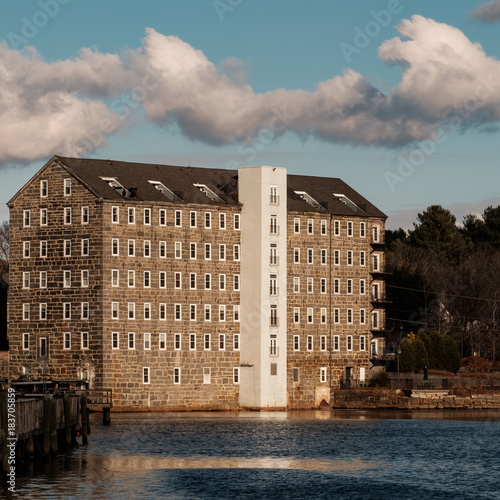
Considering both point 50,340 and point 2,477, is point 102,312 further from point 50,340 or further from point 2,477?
point 2,477

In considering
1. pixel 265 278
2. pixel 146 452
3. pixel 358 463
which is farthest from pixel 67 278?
pixel 358 463

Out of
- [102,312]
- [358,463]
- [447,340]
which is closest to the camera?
[358,463]

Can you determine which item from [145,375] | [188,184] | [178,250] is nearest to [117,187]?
[178,250]

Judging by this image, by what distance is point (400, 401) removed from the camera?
152750 mm

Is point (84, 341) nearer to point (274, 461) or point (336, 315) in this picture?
point (336, 315)

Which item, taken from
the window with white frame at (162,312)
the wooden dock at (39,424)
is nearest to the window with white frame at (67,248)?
the window with white frame at (162,312)

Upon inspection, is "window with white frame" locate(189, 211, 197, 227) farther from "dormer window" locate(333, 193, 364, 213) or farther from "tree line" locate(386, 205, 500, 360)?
"tree line" locate(386, 205, 500, 360)

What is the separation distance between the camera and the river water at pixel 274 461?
70.9m

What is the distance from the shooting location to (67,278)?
14188 cm

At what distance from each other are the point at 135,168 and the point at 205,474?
72.8 metres

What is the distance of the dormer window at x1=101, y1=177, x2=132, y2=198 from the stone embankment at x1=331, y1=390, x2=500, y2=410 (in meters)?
32.5

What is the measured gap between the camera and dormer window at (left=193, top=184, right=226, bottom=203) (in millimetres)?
147375

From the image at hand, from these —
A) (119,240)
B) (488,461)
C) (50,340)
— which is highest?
(119,240)

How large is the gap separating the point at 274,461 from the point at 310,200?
7107 cm
